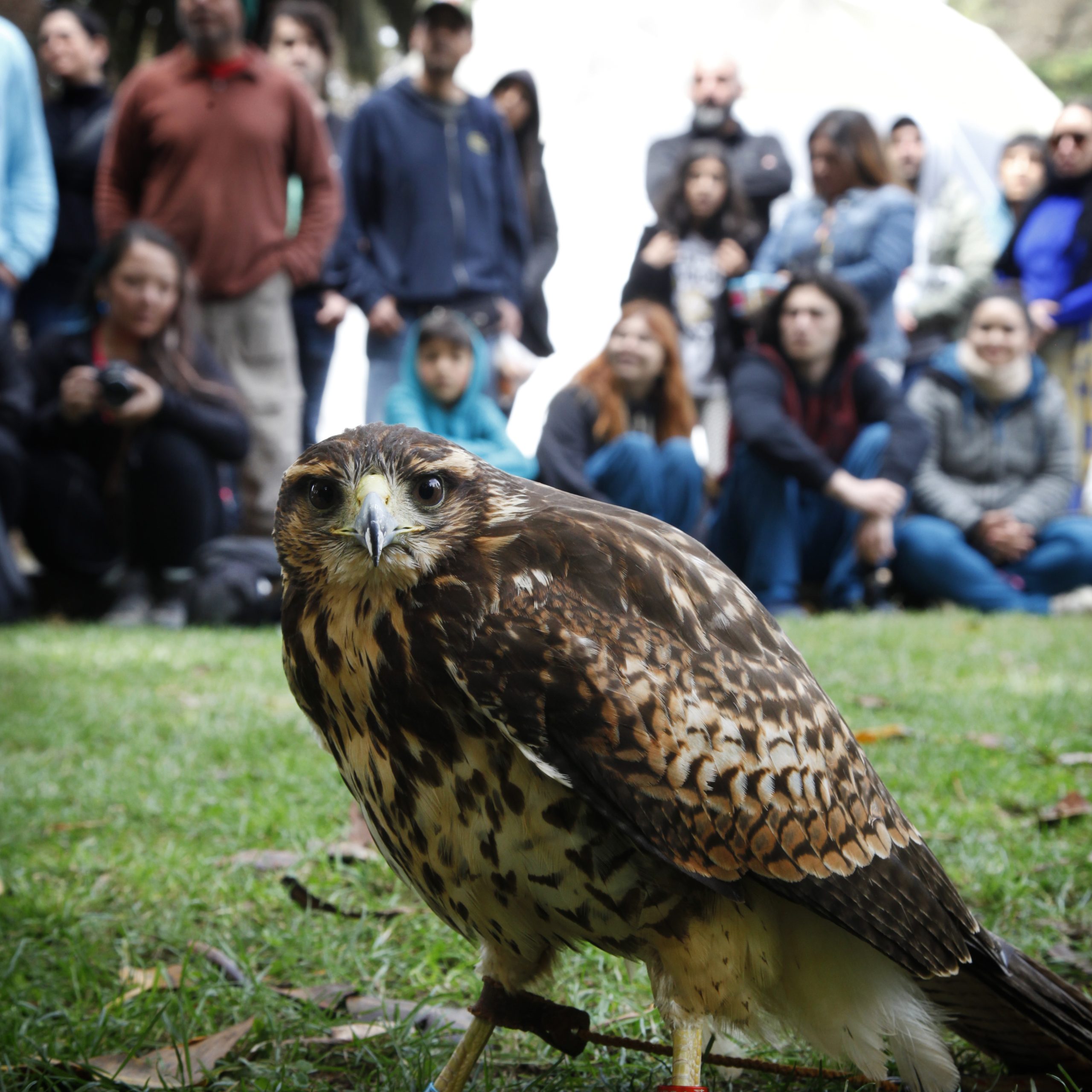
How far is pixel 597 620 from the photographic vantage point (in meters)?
1.72

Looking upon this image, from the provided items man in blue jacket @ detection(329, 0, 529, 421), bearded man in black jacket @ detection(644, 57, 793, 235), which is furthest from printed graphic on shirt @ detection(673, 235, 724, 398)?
man in blue jacket @ detection(329, 0, 529, 421)

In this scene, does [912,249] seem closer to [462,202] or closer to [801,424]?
[801,424]

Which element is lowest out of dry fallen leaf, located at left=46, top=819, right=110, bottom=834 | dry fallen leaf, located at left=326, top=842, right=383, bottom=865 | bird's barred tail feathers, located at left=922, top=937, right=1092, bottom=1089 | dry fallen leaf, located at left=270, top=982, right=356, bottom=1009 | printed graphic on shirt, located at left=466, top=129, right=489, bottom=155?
dry fallen leaf, located at left=46, top=819, right=110, bottom=834

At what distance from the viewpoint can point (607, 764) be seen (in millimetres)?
1649

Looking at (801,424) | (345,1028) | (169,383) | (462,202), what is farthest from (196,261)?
(345,1028)

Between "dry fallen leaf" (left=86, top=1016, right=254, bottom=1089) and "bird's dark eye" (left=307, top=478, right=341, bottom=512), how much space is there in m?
0.93

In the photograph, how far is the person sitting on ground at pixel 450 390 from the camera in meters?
7.12

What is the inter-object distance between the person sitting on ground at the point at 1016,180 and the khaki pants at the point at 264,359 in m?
5.09

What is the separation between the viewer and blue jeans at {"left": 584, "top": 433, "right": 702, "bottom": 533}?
24.4 ft

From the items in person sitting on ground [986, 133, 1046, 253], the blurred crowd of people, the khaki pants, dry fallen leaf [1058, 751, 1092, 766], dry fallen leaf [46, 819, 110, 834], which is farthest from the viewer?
person sitting on ground [986, 133, 1046, 253]

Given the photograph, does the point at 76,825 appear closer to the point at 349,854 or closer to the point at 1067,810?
the point at 349,854

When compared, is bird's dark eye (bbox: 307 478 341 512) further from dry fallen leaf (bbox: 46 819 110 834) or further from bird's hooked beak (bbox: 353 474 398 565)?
dry fallen leaf (bbox: 46 819 110 834)

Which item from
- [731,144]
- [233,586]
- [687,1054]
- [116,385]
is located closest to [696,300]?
[731,144]

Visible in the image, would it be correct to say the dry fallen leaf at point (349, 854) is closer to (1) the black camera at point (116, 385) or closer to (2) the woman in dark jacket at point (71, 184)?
(1) the black camera at point (116, 385)
